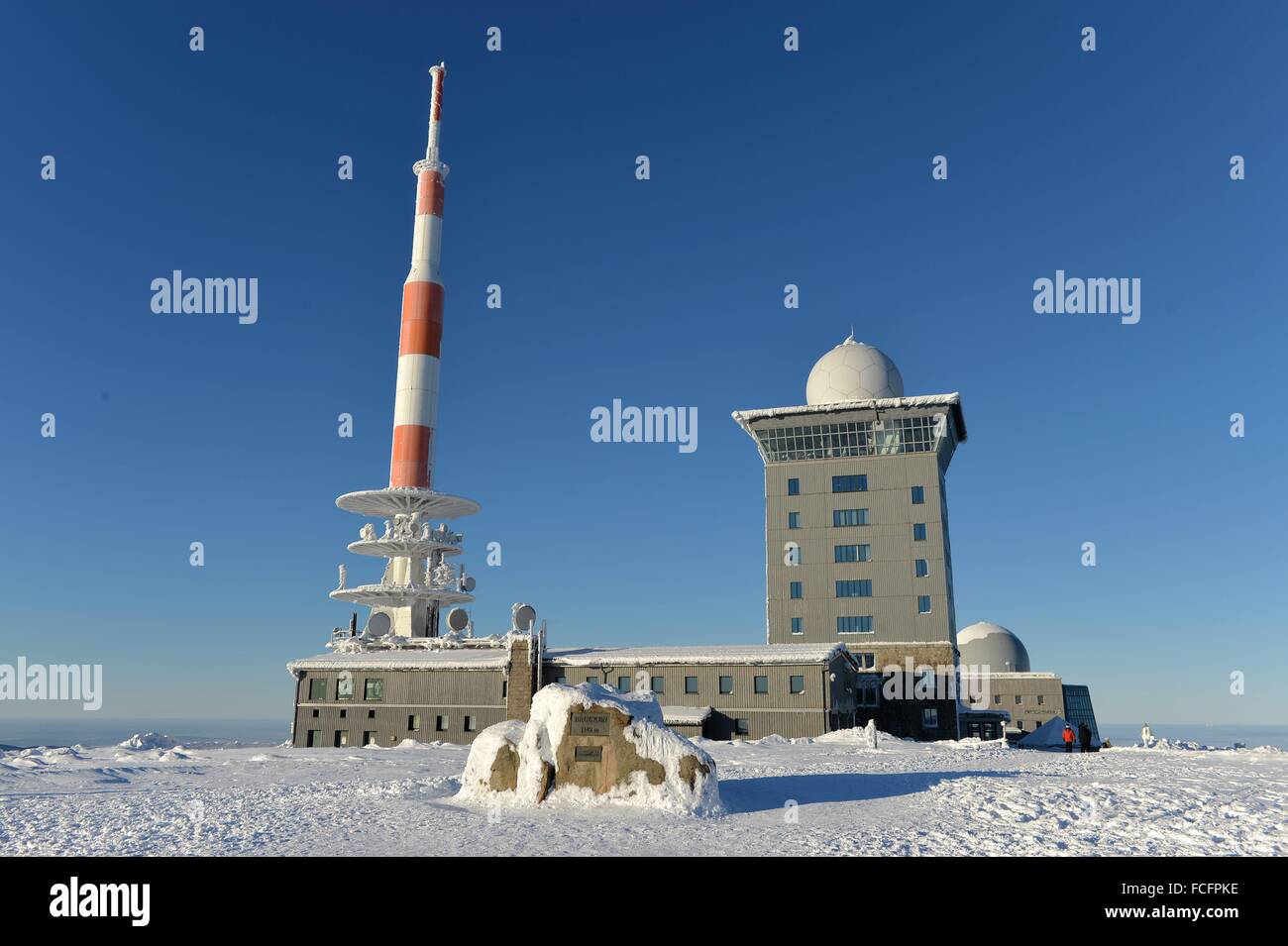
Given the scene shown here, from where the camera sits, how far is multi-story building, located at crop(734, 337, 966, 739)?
6169cm

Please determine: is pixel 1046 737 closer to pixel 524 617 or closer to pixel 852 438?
pixel 852 438

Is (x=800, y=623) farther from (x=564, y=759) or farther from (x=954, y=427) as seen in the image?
(x=564, y=759)

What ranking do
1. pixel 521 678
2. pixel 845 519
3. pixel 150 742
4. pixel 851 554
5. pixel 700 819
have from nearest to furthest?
1. pixel 700 819
2. pixel 150 742
3. pixel 521 678
4. pixel 851 554
5. pixel 845 519

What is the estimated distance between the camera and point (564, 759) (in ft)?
58.6

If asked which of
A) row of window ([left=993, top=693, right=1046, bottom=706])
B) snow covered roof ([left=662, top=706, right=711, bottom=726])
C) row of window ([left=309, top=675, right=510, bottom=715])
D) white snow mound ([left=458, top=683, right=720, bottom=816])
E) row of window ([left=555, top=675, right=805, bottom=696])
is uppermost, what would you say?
white snow mound ([left=458, top=683, right=720, bottom=816])

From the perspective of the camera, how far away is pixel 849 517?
6544 cm

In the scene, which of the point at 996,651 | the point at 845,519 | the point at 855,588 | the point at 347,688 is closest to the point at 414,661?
the point at 347,688

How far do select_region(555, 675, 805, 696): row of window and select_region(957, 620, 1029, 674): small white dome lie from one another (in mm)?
40561

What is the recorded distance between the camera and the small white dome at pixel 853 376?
6725 centimetres

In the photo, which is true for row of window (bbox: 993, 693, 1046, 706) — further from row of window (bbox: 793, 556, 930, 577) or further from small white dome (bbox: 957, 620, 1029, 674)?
row of window (bbox: 793, 556, 930, 577)

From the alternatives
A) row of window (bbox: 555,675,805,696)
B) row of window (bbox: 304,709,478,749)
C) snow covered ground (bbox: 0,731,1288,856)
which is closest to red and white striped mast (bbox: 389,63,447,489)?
row of window (bbox: 304,709,478,749)

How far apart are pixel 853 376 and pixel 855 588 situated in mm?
16699
